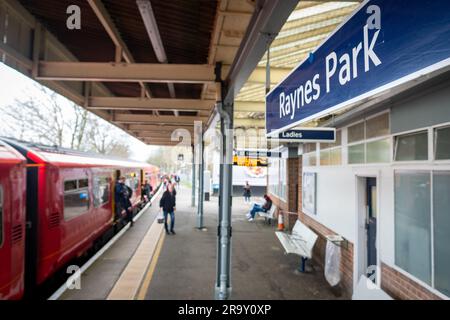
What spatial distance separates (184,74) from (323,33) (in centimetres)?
221

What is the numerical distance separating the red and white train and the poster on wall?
5.26m

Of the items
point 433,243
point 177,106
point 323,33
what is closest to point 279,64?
point 323,33

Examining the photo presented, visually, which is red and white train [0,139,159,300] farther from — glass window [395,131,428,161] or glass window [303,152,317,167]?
glass window [303,152,317,167]

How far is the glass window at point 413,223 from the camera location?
308 cm

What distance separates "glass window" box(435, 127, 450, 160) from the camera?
109 inches

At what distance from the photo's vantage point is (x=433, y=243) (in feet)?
9.74

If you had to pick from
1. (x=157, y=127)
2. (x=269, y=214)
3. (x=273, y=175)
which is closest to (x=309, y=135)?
(x=269, y=214)

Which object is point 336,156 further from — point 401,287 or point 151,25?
point 151,25

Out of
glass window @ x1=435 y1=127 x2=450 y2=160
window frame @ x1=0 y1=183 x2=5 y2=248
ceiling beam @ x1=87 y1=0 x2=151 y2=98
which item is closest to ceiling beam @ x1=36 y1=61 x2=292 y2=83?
ceiling beam @ x1=87 y1=0 x2=151 y2=98

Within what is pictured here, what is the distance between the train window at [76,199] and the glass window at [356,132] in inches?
205

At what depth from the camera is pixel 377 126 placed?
418 cm

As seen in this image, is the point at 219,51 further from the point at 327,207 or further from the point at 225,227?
Answer: the point at 327,207

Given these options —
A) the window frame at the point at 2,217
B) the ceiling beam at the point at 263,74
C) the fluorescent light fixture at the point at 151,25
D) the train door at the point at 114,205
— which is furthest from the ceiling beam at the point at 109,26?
the train door at the point at 114,205

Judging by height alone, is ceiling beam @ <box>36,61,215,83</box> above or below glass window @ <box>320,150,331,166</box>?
above
